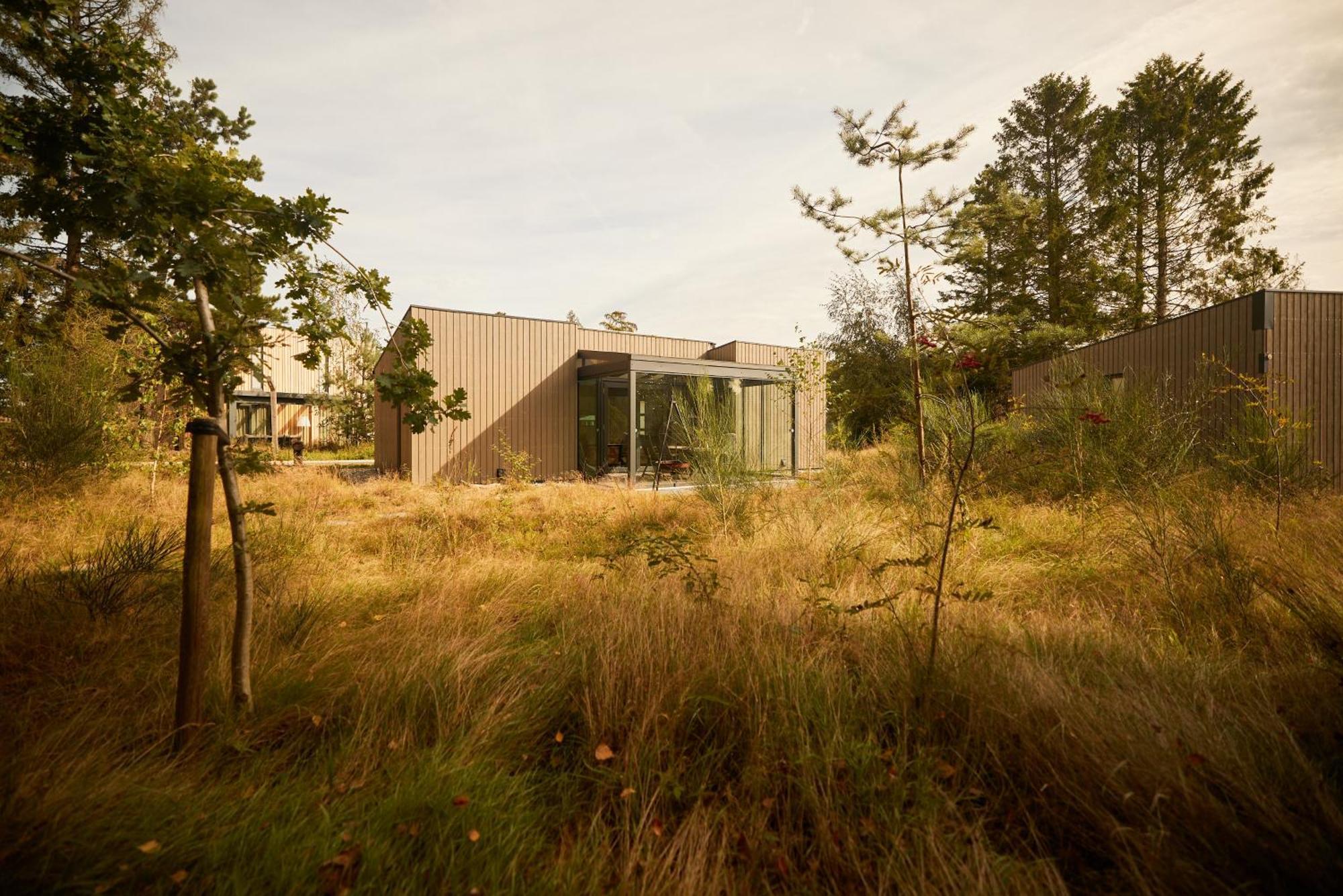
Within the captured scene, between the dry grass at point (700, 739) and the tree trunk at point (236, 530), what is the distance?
0.49 feet

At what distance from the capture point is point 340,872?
1.30m

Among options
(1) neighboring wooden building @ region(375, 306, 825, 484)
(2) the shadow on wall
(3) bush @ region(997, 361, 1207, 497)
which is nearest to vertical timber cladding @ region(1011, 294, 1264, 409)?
(3) bush @ region(997, 361, 1207, 497)

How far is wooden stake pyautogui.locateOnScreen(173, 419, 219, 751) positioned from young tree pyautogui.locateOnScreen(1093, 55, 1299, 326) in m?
22.0

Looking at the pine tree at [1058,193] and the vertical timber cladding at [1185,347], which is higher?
the pine tree at [1058,193]

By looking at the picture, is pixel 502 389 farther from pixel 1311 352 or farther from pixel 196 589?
pixel 1311 352

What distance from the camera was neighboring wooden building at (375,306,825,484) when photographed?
10938 millimetres

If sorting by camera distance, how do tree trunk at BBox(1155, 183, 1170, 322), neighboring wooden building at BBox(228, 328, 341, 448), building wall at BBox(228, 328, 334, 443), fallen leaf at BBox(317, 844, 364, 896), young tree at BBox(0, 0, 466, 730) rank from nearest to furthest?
fallen leaf at BBox(317, 844, 364, 896) → young tree at BBox(0, 0, 466, 730) → tree trunk at BBox(1155, 183, 1170, 322) → neighboring wooden building at BBox(228, 328, 341, 448) → building wall at BBox(228, 328, 334, 443)

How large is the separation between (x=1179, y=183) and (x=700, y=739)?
22607 millimetres

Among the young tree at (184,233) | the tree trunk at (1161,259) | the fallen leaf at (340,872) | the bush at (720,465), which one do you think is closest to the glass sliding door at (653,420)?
the bush at (720,465)

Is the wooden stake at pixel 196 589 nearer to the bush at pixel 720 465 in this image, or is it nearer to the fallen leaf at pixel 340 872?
the fallen leaf at pixel 340 872

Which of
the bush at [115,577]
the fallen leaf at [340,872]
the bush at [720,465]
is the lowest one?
the fallen leaf at [340,872]

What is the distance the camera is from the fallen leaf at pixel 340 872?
1.26 metres

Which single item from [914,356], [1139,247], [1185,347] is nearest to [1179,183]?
[1139,247]

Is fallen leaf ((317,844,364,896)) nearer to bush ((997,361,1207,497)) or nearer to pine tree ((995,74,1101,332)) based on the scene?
bush ((997,361,1207,497))
